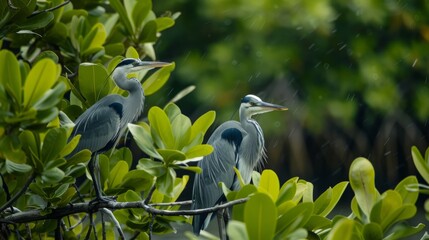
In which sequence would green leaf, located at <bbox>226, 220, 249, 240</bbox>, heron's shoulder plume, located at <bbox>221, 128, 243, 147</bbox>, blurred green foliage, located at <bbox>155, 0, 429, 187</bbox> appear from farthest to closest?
blurred green foliage, located at <bbox>155, 0, 429, 187</bbox>
heron's shoulder plume, located at <bbox>221, 128, 243, 147</bbox>
green leaf, located at <bbox>226, 220, 249, 240</bbox>

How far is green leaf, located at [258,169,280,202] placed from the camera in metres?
1.52

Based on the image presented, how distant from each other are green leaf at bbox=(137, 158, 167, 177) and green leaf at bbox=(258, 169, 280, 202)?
0.16 meters

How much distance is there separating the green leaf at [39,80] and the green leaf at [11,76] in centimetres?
1

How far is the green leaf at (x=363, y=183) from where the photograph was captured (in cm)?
154

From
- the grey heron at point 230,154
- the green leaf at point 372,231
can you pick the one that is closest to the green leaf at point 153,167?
the green leaf at point 372,231

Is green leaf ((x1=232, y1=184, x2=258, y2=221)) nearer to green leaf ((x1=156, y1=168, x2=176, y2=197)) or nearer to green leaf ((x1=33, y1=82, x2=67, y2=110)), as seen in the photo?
green leaf ((x1=156, y1=168, x2=176, y2=197))

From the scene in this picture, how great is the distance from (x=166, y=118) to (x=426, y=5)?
262 inches

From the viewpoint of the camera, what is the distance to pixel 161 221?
5.81ft

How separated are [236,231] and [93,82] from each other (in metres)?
0.59

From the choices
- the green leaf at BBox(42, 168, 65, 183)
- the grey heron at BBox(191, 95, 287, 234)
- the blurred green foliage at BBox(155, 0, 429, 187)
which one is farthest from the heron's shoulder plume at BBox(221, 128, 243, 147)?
the blurred green foliage at BBox(155, 0, 429, 187)

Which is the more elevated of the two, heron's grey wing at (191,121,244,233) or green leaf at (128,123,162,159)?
green leaf at (128,123,162,159)

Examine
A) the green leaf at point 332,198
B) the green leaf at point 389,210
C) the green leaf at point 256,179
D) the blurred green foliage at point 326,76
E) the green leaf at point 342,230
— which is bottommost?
the blurred green foliage at point 326,76

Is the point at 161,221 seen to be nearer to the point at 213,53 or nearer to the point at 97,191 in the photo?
the point at 97,191

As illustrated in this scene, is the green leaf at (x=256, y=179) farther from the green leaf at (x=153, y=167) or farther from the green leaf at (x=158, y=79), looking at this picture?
the green leaf at (x=158, y=79)
